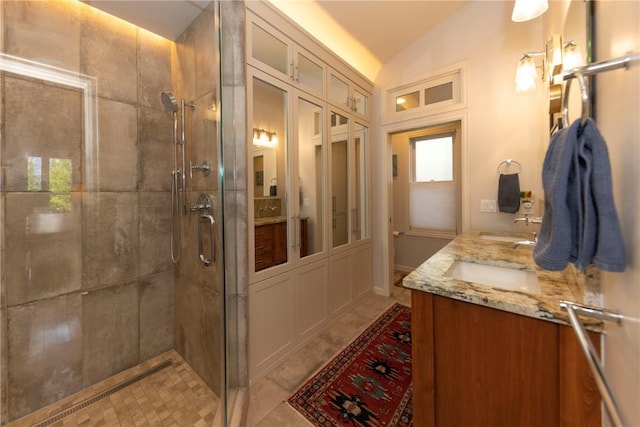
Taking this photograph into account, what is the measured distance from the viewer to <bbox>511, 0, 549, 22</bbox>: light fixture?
1.44 m

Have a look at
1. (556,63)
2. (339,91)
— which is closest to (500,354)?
(556,63)

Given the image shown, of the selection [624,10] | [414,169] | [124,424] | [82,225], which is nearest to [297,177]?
[82,225]

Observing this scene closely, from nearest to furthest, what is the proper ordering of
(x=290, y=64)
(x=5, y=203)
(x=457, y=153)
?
(x=5, y=203)
(x=290, y=64)
(x=457, y=153)

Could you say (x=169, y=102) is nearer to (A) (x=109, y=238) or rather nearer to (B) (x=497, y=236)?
(A) (x=109, y=238)

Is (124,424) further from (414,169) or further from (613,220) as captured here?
(414,169)

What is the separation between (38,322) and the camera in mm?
1536

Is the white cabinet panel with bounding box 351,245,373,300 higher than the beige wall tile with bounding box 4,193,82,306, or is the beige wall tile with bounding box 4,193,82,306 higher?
the beige wall tile with bounding box 4,193,82,306

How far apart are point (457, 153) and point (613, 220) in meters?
3.59

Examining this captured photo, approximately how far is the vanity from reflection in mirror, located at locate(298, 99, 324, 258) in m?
1.26

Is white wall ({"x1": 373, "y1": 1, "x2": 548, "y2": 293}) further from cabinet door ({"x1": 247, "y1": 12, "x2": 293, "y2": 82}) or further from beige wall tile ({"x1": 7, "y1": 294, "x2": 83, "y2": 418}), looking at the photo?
beige wall tile ({"x1": 7, "y1": 294, "x2": 83, "y2": 418})

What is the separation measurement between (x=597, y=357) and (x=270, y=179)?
1.91m

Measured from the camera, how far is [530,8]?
147 centimetres

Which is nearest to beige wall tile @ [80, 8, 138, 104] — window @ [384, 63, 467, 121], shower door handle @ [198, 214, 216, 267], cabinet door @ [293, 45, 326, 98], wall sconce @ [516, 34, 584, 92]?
shower door handle @ [198, 214, 216, 267]

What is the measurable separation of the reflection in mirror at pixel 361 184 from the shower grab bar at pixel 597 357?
2316 mm
